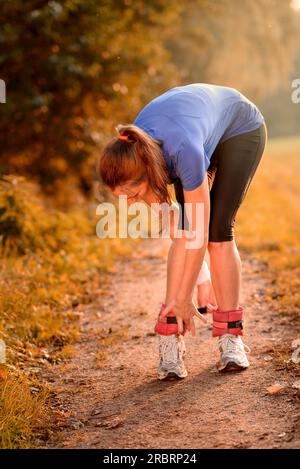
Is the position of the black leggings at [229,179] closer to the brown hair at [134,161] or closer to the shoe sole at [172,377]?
the brown hair at [134,161]

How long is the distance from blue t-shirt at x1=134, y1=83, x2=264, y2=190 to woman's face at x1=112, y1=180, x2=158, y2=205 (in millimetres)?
130

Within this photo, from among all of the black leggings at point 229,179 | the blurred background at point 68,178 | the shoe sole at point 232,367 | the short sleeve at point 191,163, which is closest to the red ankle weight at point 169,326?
the shoe sole at point 232,367

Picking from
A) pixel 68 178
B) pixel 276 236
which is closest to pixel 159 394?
pixel 276 236

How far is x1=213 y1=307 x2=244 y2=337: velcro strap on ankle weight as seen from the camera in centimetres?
358

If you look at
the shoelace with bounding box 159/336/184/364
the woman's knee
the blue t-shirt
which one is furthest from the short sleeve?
the shoelace with bounding box 159/336/184/364

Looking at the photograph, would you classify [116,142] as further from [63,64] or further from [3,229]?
[63,64]

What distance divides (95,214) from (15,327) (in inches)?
166

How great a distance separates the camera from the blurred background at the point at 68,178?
412cm

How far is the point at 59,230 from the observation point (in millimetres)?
6562

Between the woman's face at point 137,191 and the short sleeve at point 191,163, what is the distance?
193 mm

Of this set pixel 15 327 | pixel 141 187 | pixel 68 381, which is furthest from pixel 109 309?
pixel 141 187

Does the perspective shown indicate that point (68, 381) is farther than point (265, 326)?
No

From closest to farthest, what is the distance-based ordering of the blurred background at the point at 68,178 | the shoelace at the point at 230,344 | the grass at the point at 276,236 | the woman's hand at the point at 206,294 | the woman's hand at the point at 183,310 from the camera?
the woman's hand at the point at 183,310
the shoelace at the point at 230,344
the woman's hand at the point at 206,294
the blurred background at the point at 68,178
the grass at the point at 276,236

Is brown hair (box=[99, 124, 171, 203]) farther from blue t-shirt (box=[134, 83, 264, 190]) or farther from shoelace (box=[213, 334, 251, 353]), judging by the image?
shoelace (box=[213, 334, 251, 353])
